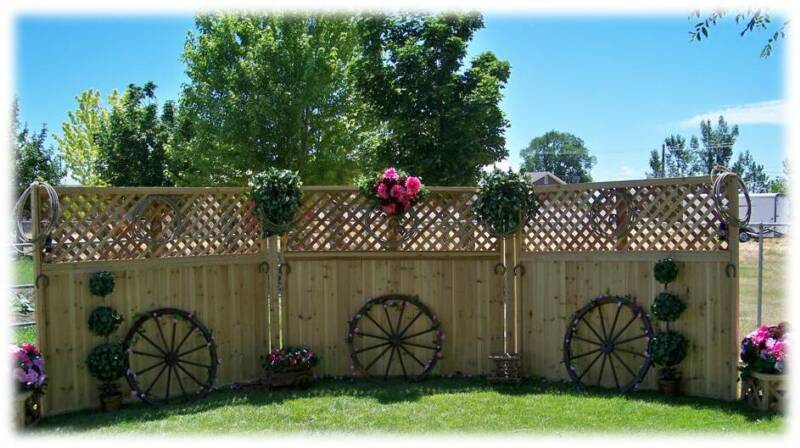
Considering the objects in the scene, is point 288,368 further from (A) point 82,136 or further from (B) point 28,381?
(A) point 82,136

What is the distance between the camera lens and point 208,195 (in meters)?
6.31

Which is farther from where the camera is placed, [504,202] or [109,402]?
[504,202]

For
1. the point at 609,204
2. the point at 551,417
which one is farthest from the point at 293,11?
the point at 551,417

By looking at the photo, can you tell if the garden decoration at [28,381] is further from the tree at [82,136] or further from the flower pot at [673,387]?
the tree at [82,136]

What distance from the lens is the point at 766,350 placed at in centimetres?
530

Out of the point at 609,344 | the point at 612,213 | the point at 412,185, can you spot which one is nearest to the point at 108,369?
the point at 412,185

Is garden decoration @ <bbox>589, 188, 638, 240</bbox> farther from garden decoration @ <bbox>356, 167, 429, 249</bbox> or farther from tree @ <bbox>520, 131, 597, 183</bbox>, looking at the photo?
tree @ <bbox>520, 131, 597, 183</bbox>

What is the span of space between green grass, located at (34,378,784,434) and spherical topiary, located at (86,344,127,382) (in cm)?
31

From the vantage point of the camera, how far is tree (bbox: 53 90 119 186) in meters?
27.8

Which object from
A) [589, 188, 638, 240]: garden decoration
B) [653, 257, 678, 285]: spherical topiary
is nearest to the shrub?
[589, 188, 638, 240]: garden decoration

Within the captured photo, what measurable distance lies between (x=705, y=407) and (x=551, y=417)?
50.1 inches

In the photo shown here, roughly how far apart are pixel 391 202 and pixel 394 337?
1.35 metres

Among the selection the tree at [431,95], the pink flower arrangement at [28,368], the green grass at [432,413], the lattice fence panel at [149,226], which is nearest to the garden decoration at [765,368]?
the green grass at [432,413]

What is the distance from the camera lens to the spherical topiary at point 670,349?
18.7ft
